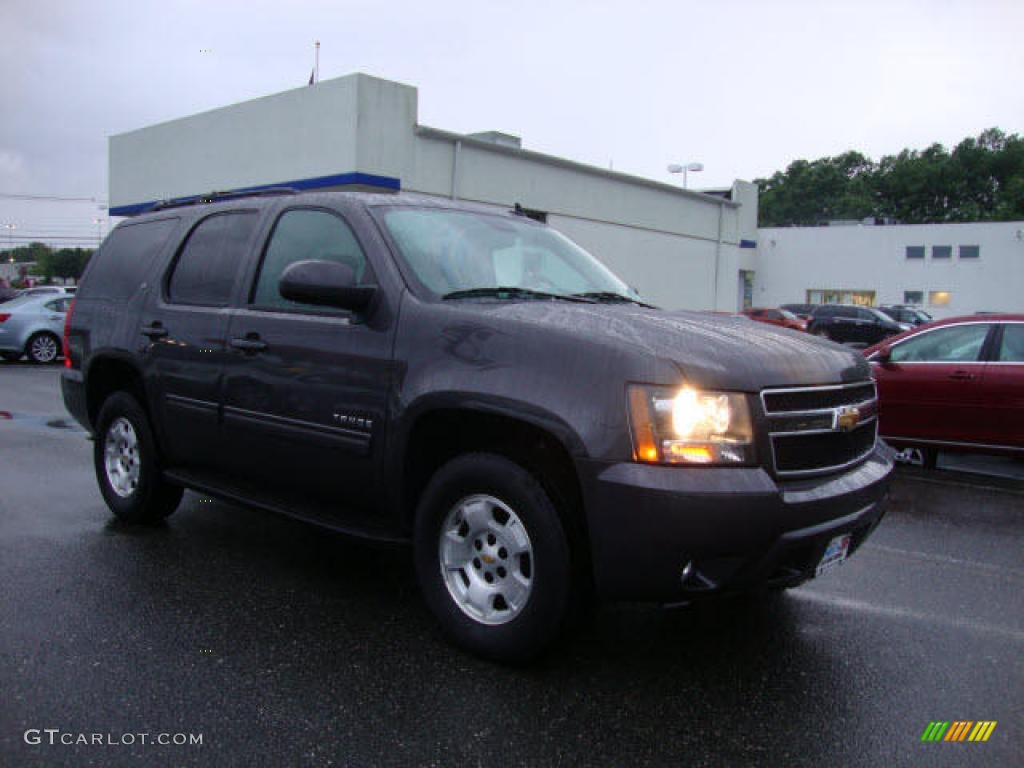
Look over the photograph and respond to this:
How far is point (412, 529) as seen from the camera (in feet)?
12.1

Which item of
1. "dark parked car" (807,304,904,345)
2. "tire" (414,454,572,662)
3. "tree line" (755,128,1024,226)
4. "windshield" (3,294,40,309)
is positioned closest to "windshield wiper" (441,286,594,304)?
"tire" (414,454,572,662)

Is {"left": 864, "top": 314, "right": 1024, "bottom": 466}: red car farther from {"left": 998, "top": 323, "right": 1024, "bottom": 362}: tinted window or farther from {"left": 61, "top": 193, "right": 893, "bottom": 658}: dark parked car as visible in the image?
{"left": 61, "top": 193, "right": 893, "bottom": 658}: dark parked car

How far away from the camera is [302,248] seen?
169 inches

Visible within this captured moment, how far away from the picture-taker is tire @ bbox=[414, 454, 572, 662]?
10.3ft

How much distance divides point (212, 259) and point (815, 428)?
331 cm

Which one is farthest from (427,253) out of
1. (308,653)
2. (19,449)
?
(19,449)

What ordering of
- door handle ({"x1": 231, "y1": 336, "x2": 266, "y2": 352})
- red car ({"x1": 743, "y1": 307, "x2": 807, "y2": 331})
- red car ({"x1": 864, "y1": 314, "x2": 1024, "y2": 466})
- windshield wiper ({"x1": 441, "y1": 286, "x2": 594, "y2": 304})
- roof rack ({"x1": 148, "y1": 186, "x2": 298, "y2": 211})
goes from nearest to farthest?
windshield wiper ({"x1": 441, "y1": 286, "x2": 594, "y2": 304}), door handle ({"x1": 231, "y1": 336, "x2": 266, "y2": 352}), roof rack ({"x1": 148, "y1": 186, "x2": 298, "y2": 211}), red car ({"x1": 864, "y1": 314, "x2": 1024, "y2": 466}), red car ({"x1": 743, "y1": 307, "x2": 807, "y2": 331})

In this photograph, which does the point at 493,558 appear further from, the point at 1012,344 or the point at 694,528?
the point at 1012,344

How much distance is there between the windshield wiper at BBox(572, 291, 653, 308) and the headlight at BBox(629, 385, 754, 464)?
130 cm

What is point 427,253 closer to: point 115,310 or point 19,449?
point 115,310

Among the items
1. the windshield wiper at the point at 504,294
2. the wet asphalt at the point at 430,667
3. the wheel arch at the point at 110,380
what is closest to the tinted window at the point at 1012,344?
the wet asphalt at the point at 430,667

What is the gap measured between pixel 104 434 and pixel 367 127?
1535cm

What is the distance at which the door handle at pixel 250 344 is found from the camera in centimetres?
419
